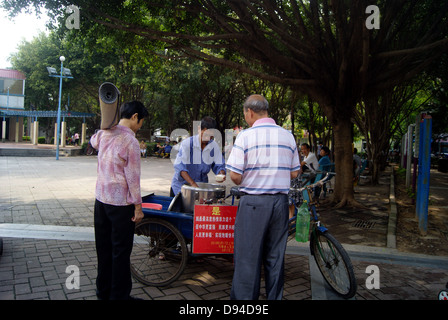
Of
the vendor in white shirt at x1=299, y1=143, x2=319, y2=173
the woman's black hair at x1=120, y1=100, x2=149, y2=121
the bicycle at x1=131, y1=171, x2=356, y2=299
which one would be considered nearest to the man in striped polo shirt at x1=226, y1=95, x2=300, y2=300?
the bicycle at x1=131, y1=171, x2=356, y2=299

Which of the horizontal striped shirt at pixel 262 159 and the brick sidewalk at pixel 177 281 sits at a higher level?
the horizontal striped shirt at pixel 262 159

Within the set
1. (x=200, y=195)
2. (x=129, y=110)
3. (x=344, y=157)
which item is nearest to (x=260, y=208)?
(x=200, y=195)

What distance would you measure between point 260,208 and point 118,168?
1.27 meters

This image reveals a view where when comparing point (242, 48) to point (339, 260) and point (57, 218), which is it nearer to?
point (57, 218)

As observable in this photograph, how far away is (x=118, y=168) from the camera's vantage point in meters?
3.09

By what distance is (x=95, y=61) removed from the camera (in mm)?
23234

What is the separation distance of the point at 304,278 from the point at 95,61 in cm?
2261

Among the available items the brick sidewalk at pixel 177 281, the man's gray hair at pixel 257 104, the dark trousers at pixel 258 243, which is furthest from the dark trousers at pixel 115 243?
the man's gray hair at pixel 257 104

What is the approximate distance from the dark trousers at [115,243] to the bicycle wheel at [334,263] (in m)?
1.99

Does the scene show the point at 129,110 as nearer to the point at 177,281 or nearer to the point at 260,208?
the point at 260,208

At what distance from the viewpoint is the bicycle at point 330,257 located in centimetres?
346

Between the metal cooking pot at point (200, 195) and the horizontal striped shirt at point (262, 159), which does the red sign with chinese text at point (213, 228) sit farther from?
the horizontal striped shirt at point (262, 159)

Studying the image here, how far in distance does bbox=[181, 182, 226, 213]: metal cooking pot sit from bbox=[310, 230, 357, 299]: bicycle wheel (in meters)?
1.14
